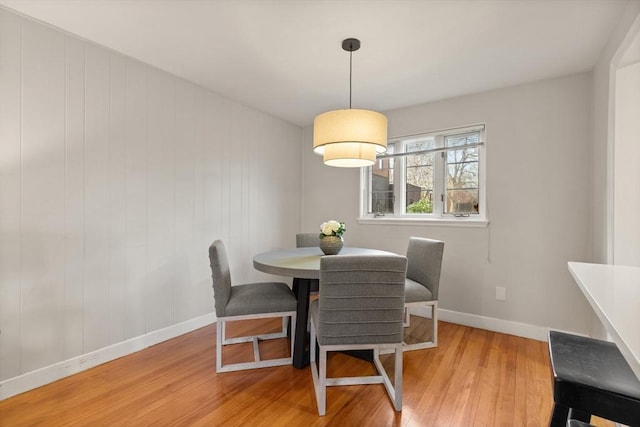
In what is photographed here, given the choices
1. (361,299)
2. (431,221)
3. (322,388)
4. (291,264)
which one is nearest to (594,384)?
(361,299)

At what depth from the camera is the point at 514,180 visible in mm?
2729

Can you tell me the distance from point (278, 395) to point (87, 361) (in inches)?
55.7

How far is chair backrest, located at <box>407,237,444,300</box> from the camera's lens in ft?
8.02

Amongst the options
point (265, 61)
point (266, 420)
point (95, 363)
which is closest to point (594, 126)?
point (265, 61)

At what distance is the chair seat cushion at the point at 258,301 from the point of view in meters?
2.02

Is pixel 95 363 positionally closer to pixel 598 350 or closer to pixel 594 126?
pixel 598 350

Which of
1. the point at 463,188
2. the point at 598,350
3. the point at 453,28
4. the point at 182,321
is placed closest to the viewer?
the point at 598,350

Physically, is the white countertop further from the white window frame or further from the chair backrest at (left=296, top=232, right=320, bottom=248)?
the chair backrest at (left=296, top=232, right=320, bottom=248)

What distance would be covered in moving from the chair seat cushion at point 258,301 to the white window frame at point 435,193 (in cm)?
171

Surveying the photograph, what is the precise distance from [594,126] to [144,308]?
3.87m

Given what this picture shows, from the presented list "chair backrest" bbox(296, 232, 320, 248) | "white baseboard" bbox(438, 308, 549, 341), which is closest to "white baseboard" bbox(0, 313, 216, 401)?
"chair backrest" bbox(296, 232, 320, 248)

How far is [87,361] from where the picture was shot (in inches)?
82.0


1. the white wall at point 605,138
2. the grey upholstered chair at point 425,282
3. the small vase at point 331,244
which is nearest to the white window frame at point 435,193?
the grey upholstered chair at point 425,282

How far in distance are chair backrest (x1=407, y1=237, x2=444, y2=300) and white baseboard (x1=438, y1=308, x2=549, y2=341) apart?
728 millimetres
